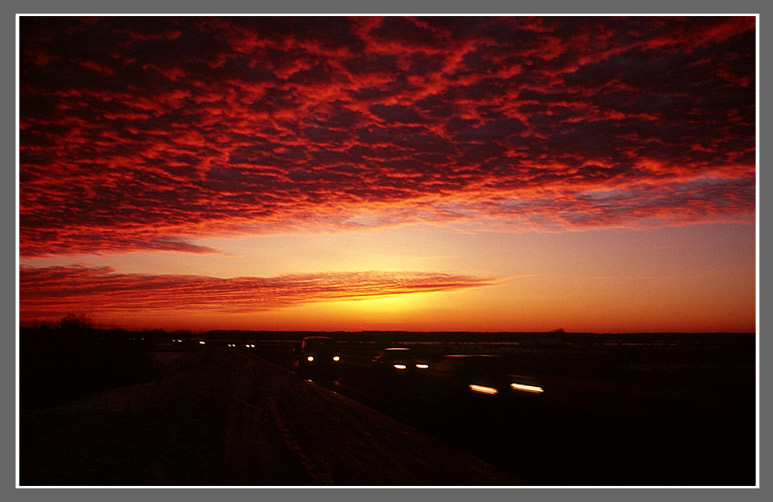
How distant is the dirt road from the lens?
7266 millimetres

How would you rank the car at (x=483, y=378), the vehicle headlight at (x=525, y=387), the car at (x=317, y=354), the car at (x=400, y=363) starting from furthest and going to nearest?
1. the car at (x=317, y=354)
2. the car at (x=400, y=363)
3. the car at (x=483, y=378)
4. the vehicle headlight at (x=525, y=387)

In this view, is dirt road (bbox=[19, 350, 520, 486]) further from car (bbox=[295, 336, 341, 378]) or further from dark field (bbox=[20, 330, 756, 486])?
car (bbox=[295, 336, 341, 378])

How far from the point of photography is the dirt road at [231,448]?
7.27 metres

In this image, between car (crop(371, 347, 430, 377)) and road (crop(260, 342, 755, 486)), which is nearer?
road (crop(260, 342, 755, 486))

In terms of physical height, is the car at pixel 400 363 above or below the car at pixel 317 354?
above

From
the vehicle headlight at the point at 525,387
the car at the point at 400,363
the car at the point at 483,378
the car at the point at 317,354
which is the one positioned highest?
the vehicle headlight at the point at 525,387

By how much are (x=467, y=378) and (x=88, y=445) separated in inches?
367

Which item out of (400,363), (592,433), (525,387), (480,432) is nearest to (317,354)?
(400,363)

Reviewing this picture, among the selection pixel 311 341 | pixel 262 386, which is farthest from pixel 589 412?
pixel 311 341

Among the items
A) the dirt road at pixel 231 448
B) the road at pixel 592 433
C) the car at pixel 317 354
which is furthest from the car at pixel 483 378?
the car at pixel 317 354

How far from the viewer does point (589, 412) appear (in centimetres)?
1366

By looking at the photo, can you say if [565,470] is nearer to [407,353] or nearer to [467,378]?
[467,378]

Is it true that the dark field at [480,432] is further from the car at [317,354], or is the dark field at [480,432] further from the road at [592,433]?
the car at [317,354]

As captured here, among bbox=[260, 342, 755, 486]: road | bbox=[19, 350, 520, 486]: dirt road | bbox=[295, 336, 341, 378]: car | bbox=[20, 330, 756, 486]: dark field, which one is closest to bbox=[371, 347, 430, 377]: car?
bbox=[20, 330, 756, 486]: dark field
